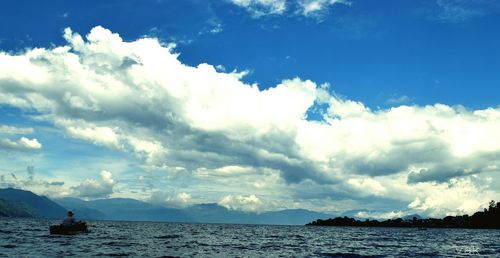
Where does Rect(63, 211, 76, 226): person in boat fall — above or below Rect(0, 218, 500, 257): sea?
above

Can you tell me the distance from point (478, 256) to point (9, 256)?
57.6 meters

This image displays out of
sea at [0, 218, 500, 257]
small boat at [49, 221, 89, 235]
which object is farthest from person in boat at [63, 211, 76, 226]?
sea at [0, 218, 500, 257]

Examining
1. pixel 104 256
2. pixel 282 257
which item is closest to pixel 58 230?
pixel 104 256

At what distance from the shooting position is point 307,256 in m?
58.2

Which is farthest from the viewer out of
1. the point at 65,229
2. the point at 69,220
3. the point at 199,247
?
the point at 69,220

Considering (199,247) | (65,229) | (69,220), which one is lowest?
(199,247)

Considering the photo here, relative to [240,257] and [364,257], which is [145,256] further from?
[364,257]

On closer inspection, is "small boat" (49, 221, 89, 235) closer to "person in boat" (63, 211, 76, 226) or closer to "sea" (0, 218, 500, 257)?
"person in boat" (63, 211, 76, 226)

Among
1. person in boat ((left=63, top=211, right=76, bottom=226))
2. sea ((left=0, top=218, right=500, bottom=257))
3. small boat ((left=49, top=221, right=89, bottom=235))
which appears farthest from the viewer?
person in boat ((left=63, top=211, right=76, bottom=226))

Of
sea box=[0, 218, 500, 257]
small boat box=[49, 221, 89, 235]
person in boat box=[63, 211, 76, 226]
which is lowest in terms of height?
sea box=[0, 218, 500, 257]

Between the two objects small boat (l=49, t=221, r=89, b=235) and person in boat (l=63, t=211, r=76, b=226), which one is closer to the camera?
small boat (l=49, t=221, r=89, b=235)

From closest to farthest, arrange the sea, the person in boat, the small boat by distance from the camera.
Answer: the sea
the small boat
the person in boat

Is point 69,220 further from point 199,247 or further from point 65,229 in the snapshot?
point 199,247

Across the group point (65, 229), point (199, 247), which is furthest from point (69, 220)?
point (199, 247)
